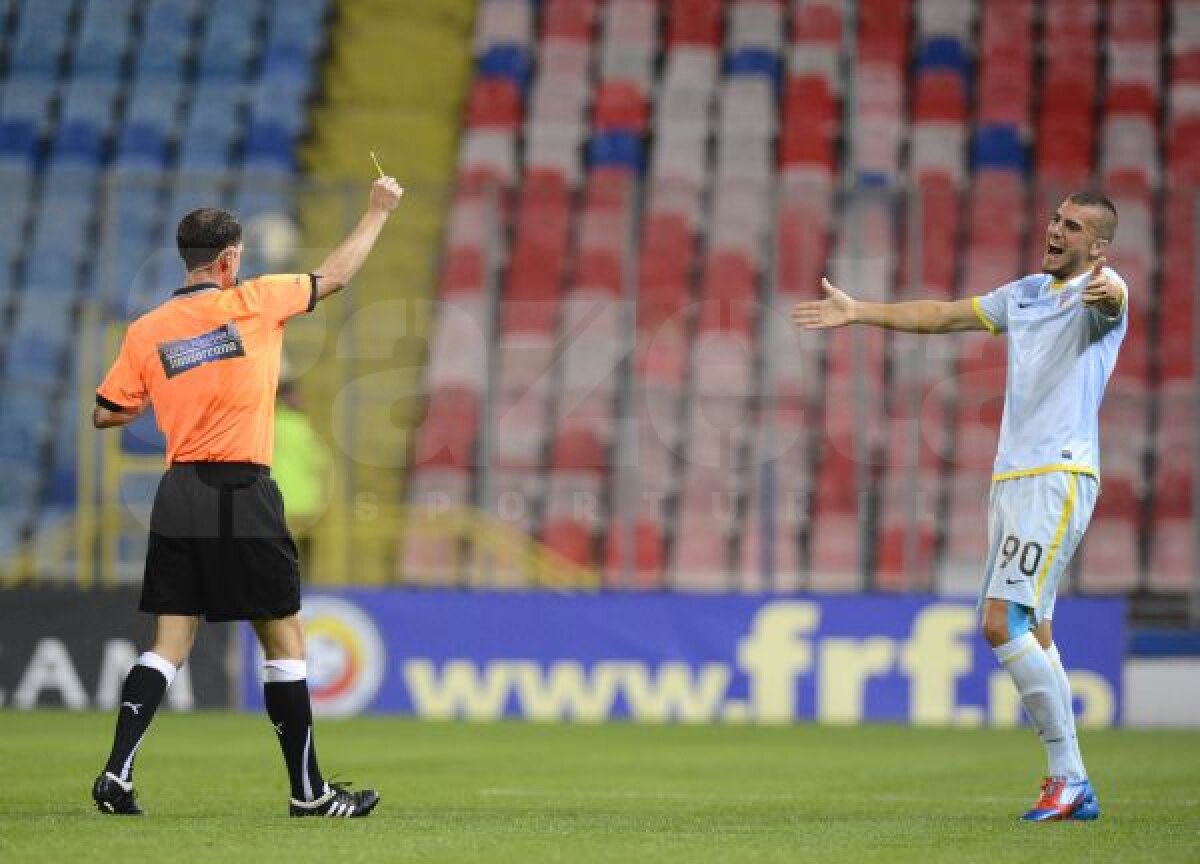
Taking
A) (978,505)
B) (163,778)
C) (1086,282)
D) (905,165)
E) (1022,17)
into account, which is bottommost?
(163,778)

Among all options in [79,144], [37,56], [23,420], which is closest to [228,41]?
[37,56]

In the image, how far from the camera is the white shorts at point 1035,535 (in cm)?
755

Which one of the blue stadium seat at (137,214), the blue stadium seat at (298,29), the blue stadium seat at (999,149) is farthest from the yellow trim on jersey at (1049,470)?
the blue stadium seat at (298,29)

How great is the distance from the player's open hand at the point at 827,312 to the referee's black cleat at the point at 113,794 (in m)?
2.66

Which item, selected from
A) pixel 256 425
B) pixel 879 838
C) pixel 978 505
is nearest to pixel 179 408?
pixel 256 425

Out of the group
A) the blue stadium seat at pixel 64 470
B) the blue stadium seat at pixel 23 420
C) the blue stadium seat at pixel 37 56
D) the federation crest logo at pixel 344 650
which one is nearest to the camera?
the federation crest logo at pixel 344 650

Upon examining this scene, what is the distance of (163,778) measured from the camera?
9570 mm

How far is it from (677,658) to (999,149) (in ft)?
23.9

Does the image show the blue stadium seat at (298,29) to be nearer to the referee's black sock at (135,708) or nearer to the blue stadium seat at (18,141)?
the blue stadium seat at (18,141)

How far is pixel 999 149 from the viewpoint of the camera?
20328mm

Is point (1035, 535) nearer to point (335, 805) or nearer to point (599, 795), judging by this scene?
point (599, 795)

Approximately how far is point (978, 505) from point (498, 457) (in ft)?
10.9

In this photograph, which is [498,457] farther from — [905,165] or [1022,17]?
[1022,17]

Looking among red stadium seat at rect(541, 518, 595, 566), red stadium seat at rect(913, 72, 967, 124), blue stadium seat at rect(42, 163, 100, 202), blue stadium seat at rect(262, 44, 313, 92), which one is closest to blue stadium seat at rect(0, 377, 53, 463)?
blue stadium seat at rect(42, 163, 100, 202)
